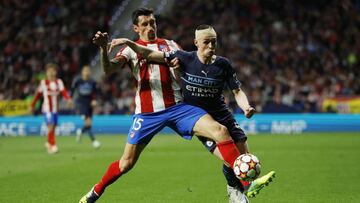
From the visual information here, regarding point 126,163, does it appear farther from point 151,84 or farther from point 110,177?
point 151,84

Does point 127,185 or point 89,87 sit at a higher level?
point 89,87

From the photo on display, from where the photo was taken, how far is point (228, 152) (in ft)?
23.7

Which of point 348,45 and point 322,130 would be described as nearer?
point 322,130

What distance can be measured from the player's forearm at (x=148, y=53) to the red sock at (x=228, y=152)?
1.24 metres

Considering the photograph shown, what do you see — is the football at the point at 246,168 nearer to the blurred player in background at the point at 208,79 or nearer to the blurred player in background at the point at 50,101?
the blurred player in background at the point at 208,79

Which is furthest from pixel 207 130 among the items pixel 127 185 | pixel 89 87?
pixel 89 87

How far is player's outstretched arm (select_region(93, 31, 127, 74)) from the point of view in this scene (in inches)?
277

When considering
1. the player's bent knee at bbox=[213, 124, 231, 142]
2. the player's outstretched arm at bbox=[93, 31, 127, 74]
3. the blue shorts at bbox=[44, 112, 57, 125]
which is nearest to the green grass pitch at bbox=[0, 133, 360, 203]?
the blue shorts at bbox=[44, 112, 57, 125]

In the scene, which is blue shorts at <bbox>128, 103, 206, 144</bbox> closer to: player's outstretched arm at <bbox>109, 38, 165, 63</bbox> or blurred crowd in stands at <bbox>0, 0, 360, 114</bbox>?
player's outstretched arm at <bbox>109, 38, 165, 63</bbox>

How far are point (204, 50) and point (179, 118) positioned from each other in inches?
32.3

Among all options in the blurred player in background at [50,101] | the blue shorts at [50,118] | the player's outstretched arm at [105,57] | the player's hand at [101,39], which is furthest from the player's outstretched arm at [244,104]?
the blue shorts at [50,118]

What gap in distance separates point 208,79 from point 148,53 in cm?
74

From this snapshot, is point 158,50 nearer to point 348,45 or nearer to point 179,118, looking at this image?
point 179,118

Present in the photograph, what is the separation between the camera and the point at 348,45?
28.6 metres
